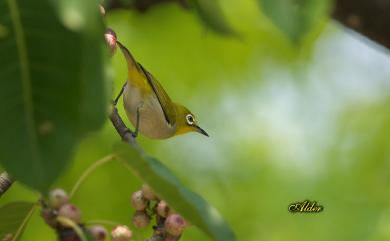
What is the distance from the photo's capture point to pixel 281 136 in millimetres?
4246

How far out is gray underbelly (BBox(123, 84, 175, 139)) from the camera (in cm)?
161

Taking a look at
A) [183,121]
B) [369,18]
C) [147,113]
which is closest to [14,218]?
[147,113]

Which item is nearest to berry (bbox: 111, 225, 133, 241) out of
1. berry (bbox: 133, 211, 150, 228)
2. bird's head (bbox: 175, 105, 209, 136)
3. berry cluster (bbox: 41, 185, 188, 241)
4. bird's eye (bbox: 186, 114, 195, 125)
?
berry cluster (bbox: 41, 185, 188, 241)

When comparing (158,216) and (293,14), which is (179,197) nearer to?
(158,216)

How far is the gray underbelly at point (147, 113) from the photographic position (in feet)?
5.28

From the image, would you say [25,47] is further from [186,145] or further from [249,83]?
[249,83]

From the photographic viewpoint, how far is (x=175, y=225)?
4.43ft

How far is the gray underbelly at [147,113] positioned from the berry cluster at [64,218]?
1.38 feet

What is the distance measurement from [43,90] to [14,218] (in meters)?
0.53

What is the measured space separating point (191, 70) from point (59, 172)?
3026 mm

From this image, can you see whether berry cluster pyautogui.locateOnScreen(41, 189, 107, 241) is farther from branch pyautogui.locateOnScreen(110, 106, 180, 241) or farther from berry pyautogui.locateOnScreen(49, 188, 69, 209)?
branch pyautogui.locateOnScreen(110, 106, 180, 241)

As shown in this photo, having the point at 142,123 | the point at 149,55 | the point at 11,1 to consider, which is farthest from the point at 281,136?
the point at 11,1

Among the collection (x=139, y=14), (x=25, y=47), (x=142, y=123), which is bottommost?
(x=25, y=47)

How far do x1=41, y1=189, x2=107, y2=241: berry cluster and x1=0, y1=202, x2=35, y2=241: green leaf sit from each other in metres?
0.17
